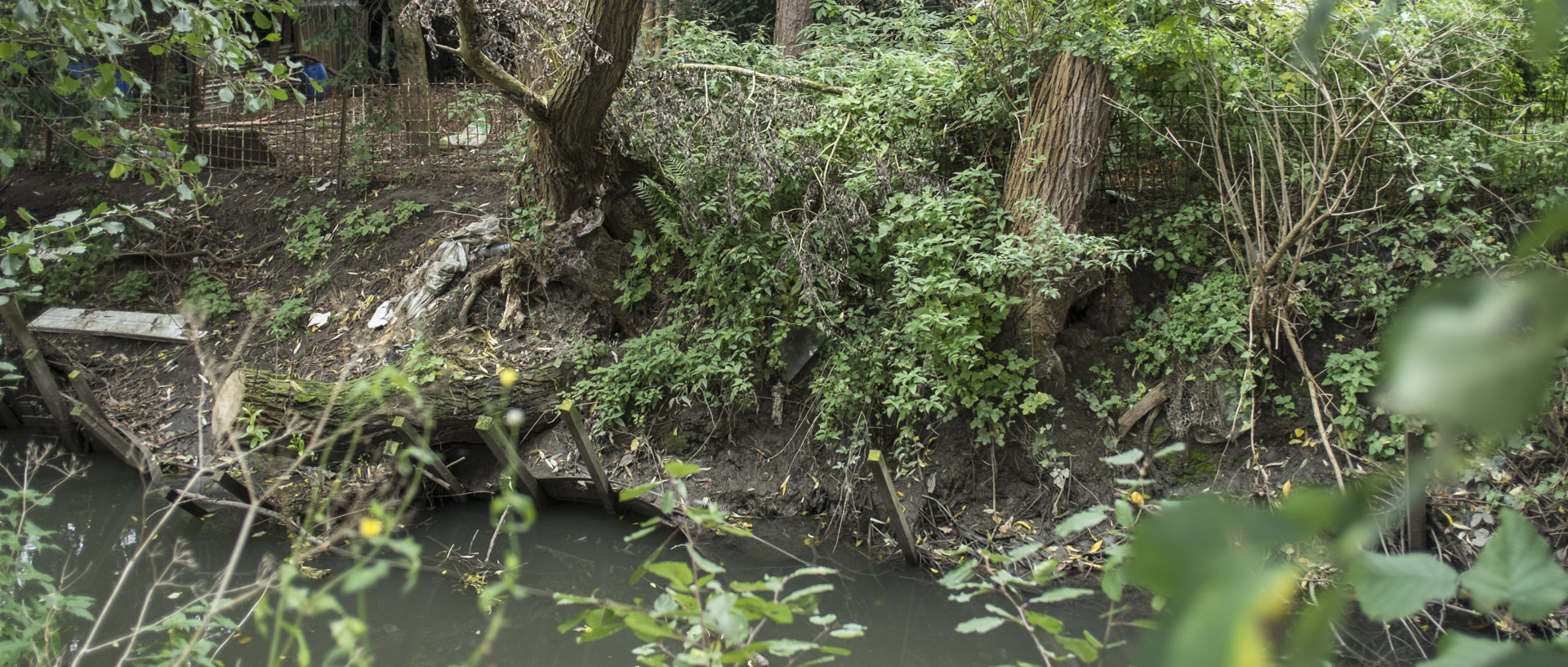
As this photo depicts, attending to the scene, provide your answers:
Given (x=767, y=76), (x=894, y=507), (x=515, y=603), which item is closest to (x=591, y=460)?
(x=515, y=603)

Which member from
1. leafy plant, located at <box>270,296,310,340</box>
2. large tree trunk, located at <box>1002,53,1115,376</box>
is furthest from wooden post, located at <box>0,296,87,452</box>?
large tree trunk, located at <box>1002,53,1115,376</box>

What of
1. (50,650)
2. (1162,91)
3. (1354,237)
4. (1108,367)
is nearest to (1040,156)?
(1162,91)

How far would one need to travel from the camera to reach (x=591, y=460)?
5.24m

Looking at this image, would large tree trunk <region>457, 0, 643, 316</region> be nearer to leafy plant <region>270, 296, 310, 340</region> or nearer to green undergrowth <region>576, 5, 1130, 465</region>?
green undergrowth <region>576, 5, 1130, 465</region>

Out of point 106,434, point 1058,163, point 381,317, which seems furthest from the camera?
point 381,317

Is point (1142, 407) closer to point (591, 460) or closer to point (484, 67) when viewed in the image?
point (591, 460)

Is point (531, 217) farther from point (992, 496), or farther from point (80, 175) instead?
point (80, 175)

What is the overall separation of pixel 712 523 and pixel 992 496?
12.7ft

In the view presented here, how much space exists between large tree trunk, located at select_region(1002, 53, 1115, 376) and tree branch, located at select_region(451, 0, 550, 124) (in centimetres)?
280

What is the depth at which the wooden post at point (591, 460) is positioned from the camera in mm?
4980

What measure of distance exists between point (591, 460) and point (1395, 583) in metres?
4.95

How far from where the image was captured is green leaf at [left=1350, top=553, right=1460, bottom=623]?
56cm

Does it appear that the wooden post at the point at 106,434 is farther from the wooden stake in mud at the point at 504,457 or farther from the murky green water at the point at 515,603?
the wooden stake in mud at the point at 504,457

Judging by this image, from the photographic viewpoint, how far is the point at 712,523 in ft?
4.65
